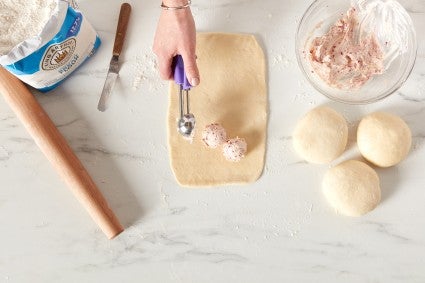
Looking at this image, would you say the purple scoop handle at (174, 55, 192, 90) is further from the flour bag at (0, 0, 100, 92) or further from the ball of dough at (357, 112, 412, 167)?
the ball of dough at (357, 112, 412, 167)

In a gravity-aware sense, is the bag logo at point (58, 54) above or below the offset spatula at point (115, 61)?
above

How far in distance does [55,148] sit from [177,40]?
32 centimetres

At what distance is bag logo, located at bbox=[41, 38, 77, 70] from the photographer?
2.94 ft

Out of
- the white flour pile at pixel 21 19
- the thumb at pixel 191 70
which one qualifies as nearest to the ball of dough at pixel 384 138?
the thumb at pixel 191 70

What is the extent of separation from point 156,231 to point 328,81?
0.48 metres

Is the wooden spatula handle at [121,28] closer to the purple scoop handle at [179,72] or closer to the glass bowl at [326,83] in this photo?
the purple scoop handle at [179,72]

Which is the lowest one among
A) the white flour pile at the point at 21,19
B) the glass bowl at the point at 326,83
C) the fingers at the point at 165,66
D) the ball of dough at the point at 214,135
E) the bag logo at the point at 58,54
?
the ball of dough at the point at 214,135

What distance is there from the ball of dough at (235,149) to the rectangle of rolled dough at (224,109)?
0.03 metres

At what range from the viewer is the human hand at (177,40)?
0.91 m

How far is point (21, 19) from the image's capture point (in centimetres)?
88

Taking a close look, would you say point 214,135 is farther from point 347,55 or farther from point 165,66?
point 347,55

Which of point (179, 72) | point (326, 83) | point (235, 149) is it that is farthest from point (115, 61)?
point (326, 83)

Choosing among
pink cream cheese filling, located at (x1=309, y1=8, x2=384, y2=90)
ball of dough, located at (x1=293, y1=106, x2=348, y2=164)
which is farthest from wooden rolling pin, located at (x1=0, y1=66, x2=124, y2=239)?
pink cream cheese filling, located at (x1=309, y1=8, x2=384, y2=90)

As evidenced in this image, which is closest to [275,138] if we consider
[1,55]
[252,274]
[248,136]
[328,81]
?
[248,136]
